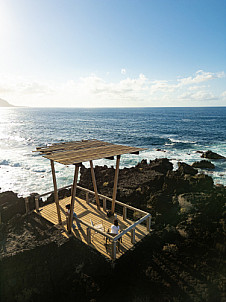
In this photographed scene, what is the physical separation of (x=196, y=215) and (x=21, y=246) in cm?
856

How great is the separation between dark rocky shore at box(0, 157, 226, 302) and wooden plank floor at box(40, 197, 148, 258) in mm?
315

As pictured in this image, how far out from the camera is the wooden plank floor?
8445 millimetres

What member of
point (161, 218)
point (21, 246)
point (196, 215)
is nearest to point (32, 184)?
point (21, 246)

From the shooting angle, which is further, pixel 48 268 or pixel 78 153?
pixel 78 153

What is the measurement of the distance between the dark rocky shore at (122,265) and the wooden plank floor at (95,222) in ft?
1.03

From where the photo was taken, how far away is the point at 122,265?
765cm

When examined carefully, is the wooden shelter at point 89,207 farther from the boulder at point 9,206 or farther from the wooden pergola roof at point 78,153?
the boulder at point 9,206

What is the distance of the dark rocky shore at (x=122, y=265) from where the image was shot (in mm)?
6703

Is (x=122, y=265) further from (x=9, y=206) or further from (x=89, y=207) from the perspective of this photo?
(x=9, y=206)

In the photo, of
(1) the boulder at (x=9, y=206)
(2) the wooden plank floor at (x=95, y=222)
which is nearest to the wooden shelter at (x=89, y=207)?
(2) the wooden plank floor at (x=95, y=222)

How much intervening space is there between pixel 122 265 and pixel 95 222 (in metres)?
3.24

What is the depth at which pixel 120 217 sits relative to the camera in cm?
1103

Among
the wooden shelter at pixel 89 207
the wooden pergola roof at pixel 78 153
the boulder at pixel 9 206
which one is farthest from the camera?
the boulder at pixel 9 206

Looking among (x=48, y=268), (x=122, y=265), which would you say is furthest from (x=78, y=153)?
(x=122, y=265)
